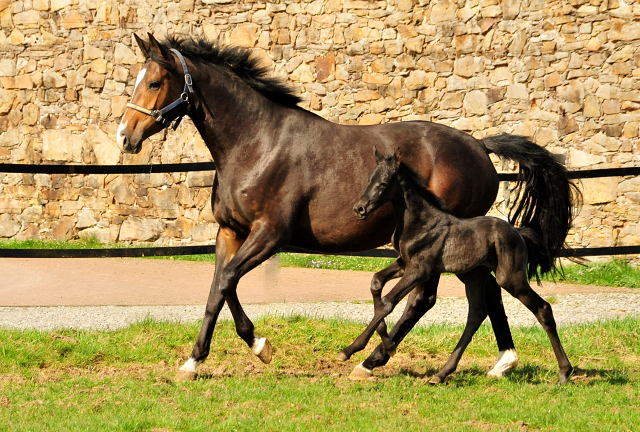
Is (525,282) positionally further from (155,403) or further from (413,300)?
(155,403)

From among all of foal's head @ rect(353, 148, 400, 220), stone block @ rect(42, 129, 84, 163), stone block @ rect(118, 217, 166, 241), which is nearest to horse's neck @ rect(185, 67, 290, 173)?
foal's head @ rect(353, 148, 400, 220)

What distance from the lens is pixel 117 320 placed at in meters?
7.75

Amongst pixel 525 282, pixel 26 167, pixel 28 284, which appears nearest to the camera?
pixel 525 282

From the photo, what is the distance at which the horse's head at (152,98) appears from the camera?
574 centimetres

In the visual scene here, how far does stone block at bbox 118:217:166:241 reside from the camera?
1233 centimetres

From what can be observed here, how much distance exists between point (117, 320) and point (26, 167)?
1910mm

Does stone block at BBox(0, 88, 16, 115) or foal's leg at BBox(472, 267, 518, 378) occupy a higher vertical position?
foal's leg at BBox(472, 267, 518, 378)

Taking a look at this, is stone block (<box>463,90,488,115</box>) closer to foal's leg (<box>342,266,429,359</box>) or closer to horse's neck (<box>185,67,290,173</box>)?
horse's neck (<box>185,67,290,173</box>)

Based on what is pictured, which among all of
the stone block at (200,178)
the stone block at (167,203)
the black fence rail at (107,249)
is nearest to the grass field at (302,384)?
the black fence rail at (107,249)

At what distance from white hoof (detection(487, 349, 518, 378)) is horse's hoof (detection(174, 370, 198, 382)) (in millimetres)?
2070

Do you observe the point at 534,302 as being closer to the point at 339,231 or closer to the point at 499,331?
the point at 499,331

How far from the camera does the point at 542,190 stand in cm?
668

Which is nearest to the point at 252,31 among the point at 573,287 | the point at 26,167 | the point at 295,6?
the point at 295,6

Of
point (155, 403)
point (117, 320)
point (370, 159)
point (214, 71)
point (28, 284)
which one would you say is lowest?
point (28, 284)
